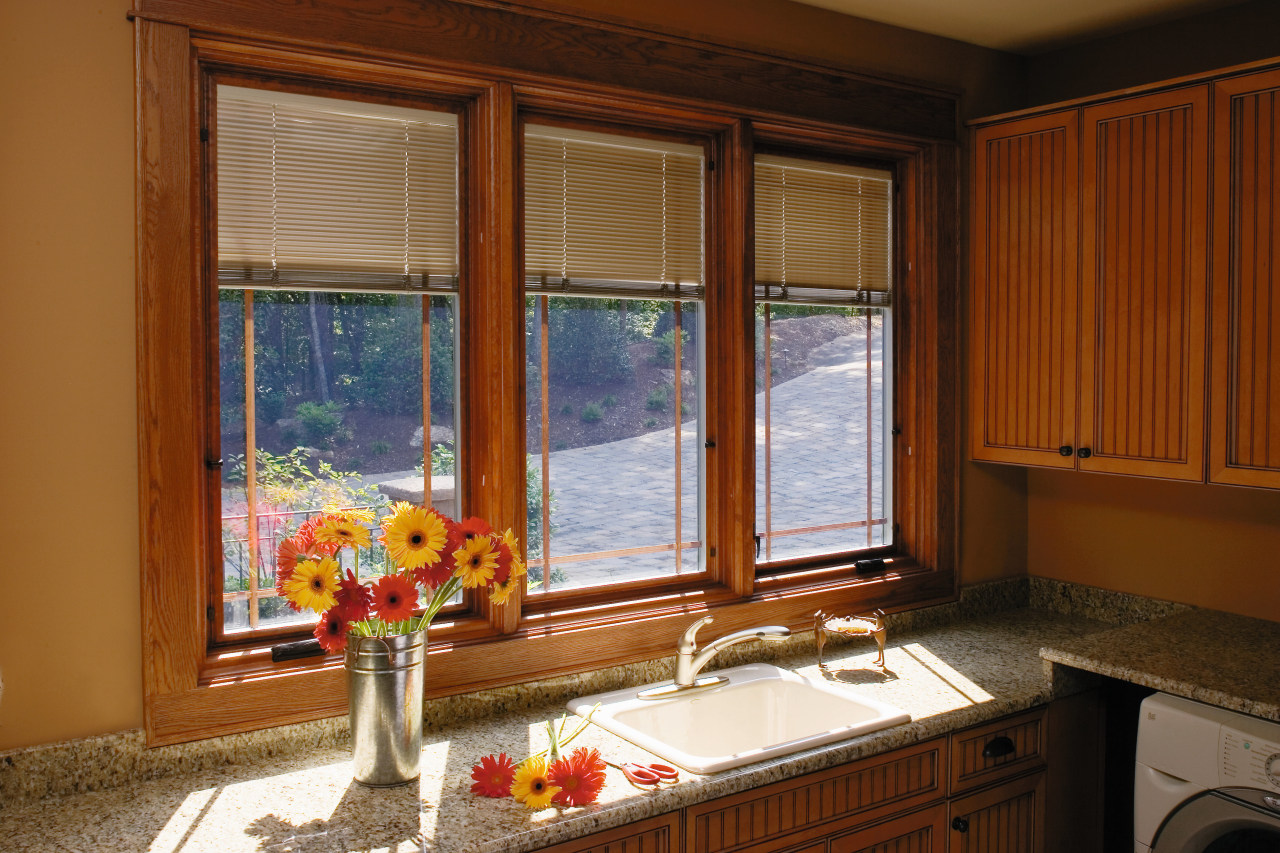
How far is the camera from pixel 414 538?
175 centimetres

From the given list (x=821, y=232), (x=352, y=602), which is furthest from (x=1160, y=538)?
(x=352, y=602)

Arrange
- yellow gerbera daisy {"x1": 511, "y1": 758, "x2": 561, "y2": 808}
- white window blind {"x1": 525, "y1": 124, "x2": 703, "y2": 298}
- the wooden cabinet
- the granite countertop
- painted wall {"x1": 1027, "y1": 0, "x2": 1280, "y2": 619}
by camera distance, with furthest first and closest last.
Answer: painted wall {"x1": 1027, "y1": 0, "x2": 1280, "y2": 619}
the wooden cabinet
white window blind {"x1": 525, "y1": 124, "x2": 703, "y2": 298}
yellow gerbera daisy {"x1": 511, "y1": 758, "x2": 561, "y2": 808}
the granite countertop

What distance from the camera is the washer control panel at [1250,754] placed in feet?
6.32

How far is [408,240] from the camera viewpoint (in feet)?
6.93

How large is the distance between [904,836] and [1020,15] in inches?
88.8

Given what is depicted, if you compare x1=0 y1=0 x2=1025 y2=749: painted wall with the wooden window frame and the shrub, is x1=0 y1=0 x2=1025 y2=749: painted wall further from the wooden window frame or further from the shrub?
the shrub

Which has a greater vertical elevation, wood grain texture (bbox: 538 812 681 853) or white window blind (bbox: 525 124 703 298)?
white window blind (bbox: 525 124 703 298)

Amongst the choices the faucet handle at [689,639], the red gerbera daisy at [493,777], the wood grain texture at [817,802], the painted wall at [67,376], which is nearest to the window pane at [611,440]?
the faucet handle at [689,639]

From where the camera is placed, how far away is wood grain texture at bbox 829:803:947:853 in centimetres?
205

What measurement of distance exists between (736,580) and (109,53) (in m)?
1.86

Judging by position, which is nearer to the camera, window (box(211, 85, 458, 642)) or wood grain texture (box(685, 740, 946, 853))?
wood grain texture (box(685, 740, 946, 853))

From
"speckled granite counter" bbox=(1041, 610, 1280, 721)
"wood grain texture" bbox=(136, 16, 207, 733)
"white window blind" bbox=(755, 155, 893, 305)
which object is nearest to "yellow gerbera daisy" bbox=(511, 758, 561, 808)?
"wood grain texture" bbox=(136, 16, 207, 733)

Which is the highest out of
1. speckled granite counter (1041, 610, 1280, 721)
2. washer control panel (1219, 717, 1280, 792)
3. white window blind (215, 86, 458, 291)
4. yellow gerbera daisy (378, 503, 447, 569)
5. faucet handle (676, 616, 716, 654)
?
white window blind (215, 86, 458, 291)

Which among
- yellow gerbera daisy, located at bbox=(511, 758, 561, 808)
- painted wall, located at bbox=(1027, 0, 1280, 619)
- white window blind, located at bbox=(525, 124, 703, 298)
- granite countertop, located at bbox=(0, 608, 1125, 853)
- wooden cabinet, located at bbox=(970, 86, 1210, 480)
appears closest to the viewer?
granite countertop, located at bbox=(0, 608, 1125, 853)
